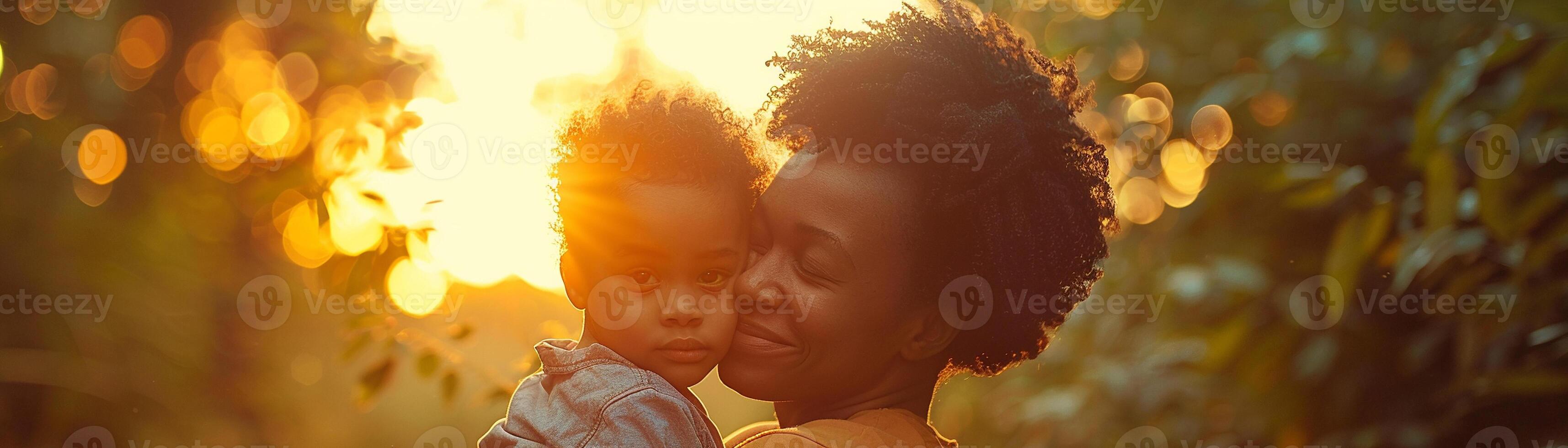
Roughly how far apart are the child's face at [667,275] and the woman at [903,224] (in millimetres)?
66

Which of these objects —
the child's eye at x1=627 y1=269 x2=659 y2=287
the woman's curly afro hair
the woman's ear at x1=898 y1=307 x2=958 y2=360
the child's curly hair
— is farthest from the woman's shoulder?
the child's curly hair

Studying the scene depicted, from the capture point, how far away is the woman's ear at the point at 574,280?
2045mm

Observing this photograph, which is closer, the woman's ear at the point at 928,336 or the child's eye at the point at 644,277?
the child's eye at the point at 644,277

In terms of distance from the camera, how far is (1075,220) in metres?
2.24

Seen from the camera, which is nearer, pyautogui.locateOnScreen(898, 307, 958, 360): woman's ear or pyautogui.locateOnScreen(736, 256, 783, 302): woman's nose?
pyautogui.locateOnScreen(736, 256, 783, 302): woman's nose

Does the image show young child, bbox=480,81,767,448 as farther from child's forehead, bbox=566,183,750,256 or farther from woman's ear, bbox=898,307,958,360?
woman's ear, bbox=898,307,958,360

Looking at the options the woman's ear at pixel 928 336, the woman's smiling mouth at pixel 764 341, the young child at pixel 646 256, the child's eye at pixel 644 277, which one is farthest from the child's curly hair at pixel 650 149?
the woman's ear at pixel 928 336

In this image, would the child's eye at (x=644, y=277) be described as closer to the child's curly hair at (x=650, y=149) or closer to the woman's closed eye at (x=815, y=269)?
the child's curly hair at (x=650, y=149)

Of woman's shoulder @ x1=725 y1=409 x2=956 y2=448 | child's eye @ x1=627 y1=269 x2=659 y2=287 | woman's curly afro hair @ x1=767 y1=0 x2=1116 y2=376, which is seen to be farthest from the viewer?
woman's curly afro hair @ x1=767 y1=0 x2=1116 y2=376

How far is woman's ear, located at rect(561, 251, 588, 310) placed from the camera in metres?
2.04

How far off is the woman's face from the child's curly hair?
3.7 inches

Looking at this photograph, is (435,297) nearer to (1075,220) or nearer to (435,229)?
(435,229)

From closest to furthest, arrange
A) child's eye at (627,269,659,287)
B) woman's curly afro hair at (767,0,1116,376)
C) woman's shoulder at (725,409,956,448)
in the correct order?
woman's shoulder at (725,409,956,448) → child's eye at (627,269,659,287) → woman's curly afro hair at (767,0,1116,376)

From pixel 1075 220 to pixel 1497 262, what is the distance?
1.88 m
